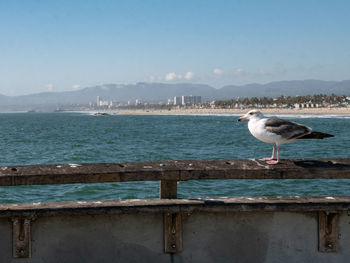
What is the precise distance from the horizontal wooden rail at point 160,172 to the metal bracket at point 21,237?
338mm

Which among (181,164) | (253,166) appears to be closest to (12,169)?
(181,164)

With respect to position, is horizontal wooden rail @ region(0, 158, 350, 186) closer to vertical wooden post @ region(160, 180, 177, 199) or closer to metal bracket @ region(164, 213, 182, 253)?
vertical wooden post @ region(160, 180, 177, 199)

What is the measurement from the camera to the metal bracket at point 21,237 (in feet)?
12.0

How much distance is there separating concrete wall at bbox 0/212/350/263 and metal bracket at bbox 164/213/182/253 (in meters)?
0.06

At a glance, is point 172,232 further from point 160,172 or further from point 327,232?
point 327,232

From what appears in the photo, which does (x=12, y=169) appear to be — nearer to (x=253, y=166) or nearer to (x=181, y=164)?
(x=181, y=164)

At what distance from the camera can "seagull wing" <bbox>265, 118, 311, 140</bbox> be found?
14.3ft

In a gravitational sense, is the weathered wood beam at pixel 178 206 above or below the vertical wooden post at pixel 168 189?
below

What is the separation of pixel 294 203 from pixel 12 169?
8.28ft

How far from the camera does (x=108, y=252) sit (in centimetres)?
383

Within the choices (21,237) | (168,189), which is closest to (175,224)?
(168,189)

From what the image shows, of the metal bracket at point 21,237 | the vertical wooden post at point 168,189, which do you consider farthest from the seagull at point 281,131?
the metal bracket at point 21,237

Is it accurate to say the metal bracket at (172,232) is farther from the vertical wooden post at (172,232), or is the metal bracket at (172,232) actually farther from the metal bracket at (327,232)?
the metal bracket at (327,232)

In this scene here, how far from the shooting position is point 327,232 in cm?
390
